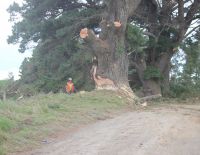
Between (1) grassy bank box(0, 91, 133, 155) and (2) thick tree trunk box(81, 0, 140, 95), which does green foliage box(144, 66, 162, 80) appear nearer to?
(2) thick tree trunk box(81, 0, 140, 95)

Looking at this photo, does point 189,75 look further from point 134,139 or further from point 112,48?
point 134,139

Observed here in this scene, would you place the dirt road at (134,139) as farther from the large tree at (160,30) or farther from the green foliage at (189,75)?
the green foliage at (189,75)

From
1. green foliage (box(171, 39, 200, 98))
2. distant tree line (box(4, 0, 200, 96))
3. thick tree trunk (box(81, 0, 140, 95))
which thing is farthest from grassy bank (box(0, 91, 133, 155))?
green foliage (box(171, 39, 200, 98))

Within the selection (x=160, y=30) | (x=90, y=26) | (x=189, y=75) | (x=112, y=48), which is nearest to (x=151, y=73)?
(x=160, y=30)

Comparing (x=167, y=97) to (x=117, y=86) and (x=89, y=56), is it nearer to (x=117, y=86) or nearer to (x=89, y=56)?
(x=89, y=56)

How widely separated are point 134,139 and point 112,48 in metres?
11.7

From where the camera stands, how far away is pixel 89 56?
25.6 m

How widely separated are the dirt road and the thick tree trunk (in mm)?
7601

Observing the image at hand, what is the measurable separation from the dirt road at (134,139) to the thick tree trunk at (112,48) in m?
7.60

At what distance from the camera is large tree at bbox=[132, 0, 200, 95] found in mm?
28516

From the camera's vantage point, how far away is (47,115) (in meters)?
14.3

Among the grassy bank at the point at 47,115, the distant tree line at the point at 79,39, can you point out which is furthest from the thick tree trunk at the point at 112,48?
the distant tree line at the point at 79,39

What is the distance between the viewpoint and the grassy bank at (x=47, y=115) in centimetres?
1138

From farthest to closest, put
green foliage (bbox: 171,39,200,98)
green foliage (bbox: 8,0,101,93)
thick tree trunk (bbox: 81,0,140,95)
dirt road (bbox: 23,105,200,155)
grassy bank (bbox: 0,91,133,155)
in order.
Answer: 1. green foliage (bbox: 171,39,200,98)
2. green foliage (bbox: 8,0,101,93)
3. thick tree trunk (bbox: 81,0,140,95)
4. grassy bank (bbox: 0,91,133,155)
5. dirt road (bbox: 23,105,200,155)
